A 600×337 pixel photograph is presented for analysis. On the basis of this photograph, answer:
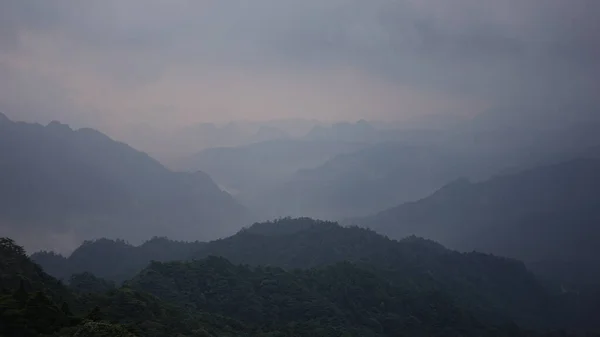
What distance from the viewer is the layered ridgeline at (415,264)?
101 m

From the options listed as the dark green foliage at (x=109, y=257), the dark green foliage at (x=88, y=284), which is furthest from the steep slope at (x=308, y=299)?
the dark green foliage at (x=109, y=257)

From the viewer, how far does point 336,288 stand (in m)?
69.3

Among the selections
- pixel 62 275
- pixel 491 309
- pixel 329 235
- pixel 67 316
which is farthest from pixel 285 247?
pixel 67 316

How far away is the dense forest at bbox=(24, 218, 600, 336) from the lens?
56.8 m

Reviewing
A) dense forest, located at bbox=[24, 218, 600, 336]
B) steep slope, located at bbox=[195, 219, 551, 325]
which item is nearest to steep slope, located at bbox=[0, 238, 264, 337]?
dense forest, located at bbox=[24, 218, 600, 336]

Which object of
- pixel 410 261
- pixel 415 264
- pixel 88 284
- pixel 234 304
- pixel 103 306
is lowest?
pixel 234 304

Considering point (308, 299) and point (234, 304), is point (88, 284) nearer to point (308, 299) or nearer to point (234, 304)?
point (234, 304)

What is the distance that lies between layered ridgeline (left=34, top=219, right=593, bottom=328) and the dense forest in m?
0.30

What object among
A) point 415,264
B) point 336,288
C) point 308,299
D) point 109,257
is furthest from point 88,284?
point 109,257

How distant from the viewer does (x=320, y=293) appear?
67062mm

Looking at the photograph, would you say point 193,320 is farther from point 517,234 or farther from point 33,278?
point 517,234

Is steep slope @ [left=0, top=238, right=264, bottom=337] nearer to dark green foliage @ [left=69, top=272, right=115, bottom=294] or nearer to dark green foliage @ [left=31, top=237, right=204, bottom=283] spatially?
dark green foliage @ [left=69, top=272, right=115, bottom=294]

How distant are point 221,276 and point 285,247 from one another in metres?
52.7

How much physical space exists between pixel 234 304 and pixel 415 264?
200ft
